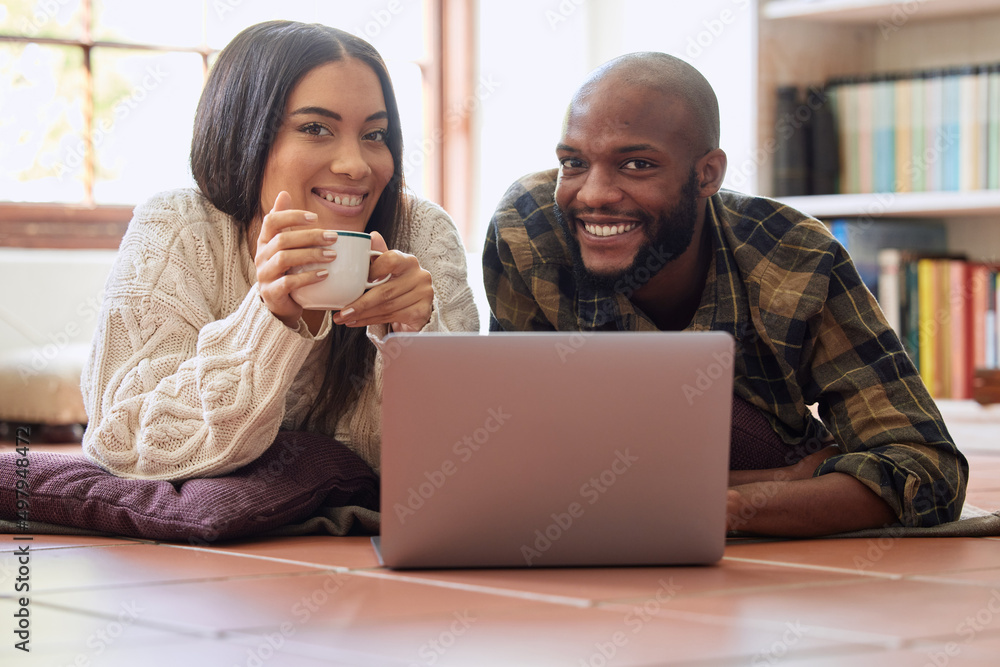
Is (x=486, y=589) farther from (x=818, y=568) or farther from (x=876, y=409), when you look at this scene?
(x=876, y=409)

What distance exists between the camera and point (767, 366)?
163 cm

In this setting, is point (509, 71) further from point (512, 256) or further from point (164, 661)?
point (164, 661)

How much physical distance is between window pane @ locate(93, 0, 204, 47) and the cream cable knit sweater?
2066mm

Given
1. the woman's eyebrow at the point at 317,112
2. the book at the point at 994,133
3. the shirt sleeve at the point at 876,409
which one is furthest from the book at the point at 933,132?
the woman's eyebrow at the point at 317,112

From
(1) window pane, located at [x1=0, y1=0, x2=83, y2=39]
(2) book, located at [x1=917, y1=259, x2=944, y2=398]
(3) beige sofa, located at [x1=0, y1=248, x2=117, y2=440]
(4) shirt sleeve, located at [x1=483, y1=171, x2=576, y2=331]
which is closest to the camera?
(4) shirt sleeve, located at [x1=483, y1=171, x2=576, y2=331]

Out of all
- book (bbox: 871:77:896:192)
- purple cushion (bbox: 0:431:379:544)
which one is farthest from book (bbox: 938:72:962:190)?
purple cushion (bbox: 0:431:379:544)

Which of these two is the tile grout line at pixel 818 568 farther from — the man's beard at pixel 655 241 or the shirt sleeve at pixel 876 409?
the man's beard at pixel 655 241

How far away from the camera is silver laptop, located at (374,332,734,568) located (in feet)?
3.51

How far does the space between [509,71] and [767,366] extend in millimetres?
2336

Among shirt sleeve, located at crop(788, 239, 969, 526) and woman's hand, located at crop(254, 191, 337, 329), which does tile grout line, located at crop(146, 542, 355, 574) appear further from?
shirt sleeve, located at crop(788, 239, 969, 526)

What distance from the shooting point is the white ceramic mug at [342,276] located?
4.09 feet

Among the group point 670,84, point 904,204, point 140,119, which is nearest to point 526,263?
point 670,84

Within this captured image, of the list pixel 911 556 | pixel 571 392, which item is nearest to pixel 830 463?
pixel 911 556

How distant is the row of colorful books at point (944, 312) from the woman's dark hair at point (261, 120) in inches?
66.4
